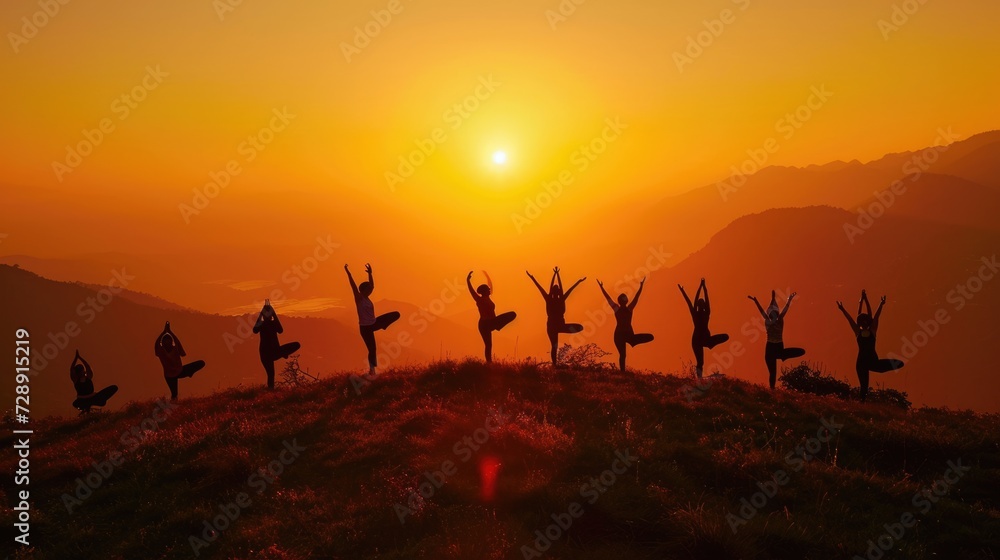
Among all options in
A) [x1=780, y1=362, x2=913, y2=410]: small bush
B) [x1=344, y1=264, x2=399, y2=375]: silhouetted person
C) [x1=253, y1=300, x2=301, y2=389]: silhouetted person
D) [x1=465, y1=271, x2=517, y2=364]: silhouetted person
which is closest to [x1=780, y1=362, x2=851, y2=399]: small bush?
[x1=780, y1=362, x2=913, y2=410]: small bush

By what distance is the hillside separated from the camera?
8805mm

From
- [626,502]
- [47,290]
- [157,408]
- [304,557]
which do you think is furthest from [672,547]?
[47,290]

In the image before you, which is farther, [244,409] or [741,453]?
[244,409]

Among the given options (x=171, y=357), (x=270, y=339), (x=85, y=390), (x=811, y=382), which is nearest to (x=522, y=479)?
(x=270, y=339)

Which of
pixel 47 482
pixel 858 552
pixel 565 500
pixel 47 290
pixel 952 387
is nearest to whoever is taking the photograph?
pixel 858 552

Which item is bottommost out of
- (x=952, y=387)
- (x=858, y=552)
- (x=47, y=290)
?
(x=952, y=387)

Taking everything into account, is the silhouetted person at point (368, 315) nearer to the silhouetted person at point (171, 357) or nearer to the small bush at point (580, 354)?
the silhouetted person at point (171, 357)

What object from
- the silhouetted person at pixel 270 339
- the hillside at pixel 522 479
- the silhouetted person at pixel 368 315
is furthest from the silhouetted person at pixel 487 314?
the silhouetted person at pixel 270 339

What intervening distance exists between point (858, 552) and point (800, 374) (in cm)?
1866

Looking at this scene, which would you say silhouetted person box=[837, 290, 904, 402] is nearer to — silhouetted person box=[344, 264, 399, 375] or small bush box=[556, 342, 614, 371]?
small bush box=[556, 342, 614, 371]

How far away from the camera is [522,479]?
10469 mm

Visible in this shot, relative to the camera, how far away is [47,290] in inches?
7608

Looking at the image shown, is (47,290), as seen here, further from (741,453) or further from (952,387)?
(952,387)

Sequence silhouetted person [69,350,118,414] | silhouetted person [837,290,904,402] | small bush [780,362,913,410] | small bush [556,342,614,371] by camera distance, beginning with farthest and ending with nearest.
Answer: small bush [556,342,614,371] → small bush [780,362,913,410] → silhouetted person [69,350,118,414] → silhouetted person [837,290,904,402]
